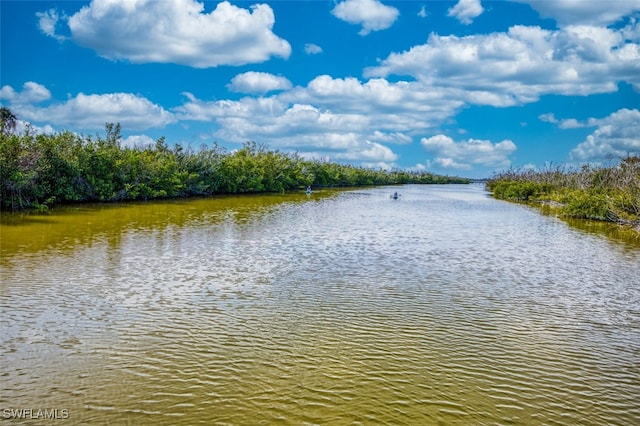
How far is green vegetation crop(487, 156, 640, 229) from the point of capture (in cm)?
2814

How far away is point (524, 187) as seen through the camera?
5669 cm

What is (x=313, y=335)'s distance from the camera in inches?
330

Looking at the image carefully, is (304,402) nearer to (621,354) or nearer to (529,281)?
(621,354)

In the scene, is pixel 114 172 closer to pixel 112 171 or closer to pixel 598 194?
pixel 112 171

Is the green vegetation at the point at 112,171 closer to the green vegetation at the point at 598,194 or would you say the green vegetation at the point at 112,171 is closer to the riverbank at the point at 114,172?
the riverbank at the point at 114,172

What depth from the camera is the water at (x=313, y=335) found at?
6020 mm

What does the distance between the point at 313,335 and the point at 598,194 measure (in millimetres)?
32872

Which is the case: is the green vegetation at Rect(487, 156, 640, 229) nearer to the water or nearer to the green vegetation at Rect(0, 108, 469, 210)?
the water

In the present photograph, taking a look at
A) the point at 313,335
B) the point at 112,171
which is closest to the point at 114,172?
the point at 112,171

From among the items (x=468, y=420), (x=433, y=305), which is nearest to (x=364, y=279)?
(x=433, y=305)

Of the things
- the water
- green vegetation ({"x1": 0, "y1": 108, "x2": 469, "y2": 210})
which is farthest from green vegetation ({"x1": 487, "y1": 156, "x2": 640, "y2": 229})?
green vegetation ({"x1": 0, "y1": 108, "x2": 469, "y2": 210})

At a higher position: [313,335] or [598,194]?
[598,194]

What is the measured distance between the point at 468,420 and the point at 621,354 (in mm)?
3998

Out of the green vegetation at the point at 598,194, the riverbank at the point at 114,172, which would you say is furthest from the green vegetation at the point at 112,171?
the green vegetation at the point at 598,194
